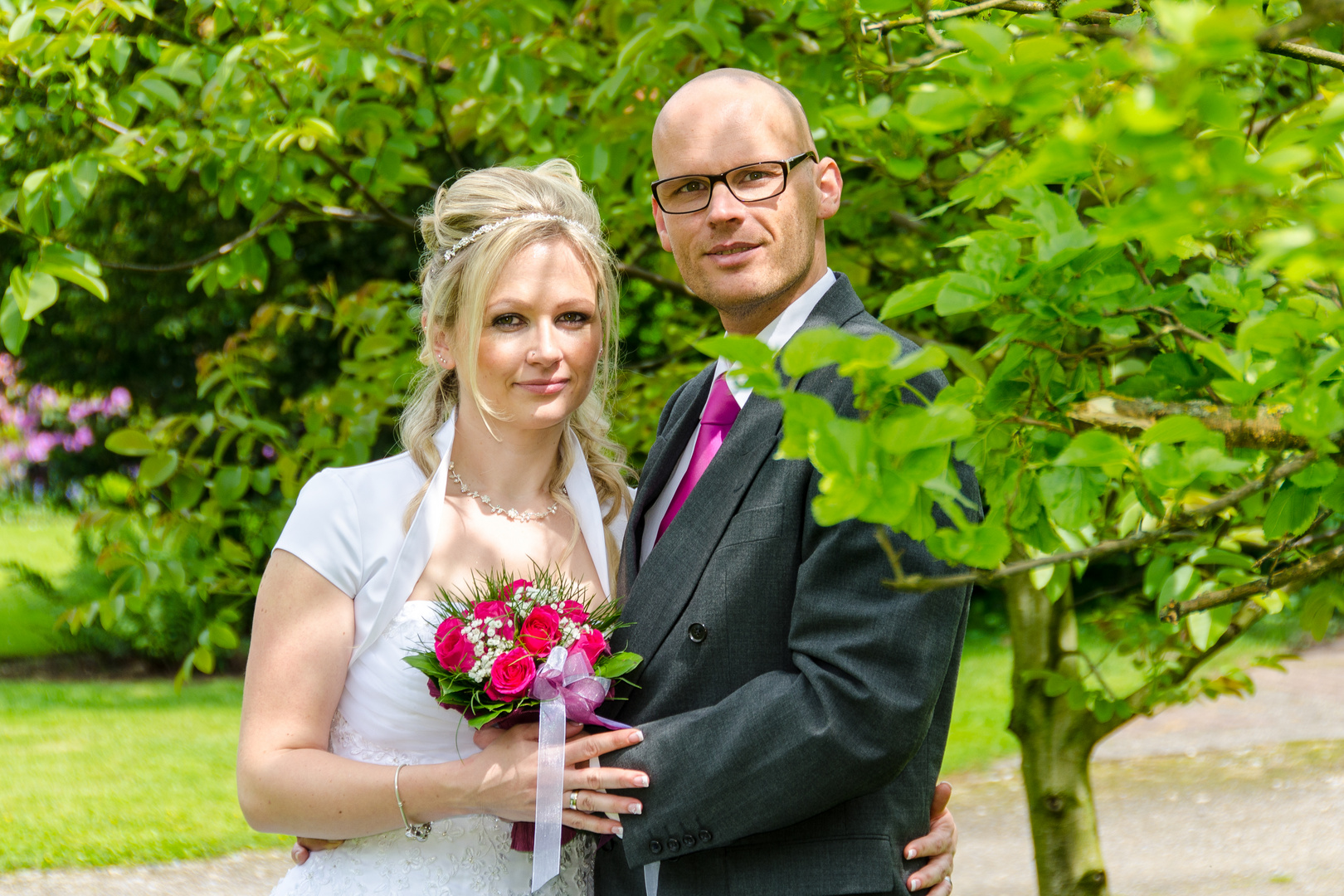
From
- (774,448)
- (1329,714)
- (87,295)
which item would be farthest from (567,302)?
(87,295)

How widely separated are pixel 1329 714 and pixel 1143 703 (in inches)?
277

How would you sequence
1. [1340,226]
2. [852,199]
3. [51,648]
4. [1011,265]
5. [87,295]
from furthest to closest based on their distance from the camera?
[51,648], [87,295], [852,199], [1011,265], [1340,226]

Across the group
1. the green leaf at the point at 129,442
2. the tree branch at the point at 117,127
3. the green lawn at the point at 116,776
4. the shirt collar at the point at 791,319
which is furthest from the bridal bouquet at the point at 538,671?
the green lawn at the point at 116,776

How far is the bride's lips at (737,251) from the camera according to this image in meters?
2.57

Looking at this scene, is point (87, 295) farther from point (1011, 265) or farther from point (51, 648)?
point (1011, 265)

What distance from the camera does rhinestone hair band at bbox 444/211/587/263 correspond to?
9.16 feet

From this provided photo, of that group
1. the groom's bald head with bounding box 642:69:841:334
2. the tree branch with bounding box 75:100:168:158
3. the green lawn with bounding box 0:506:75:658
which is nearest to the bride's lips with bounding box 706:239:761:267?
the groom's bald head with bounding box 642:69:841:334

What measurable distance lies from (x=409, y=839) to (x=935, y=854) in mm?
1182

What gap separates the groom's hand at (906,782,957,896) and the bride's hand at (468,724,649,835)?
1.90ft

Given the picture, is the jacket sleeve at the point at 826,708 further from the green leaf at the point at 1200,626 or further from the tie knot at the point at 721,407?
the green leaf at the point at 1200,626

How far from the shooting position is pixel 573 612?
237 centimetres

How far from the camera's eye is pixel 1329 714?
9.49m

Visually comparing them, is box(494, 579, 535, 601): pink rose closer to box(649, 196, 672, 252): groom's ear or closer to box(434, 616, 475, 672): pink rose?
box(434, 616, 475, 672): pink rose

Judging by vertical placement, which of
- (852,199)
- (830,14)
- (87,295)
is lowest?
(830,14)
